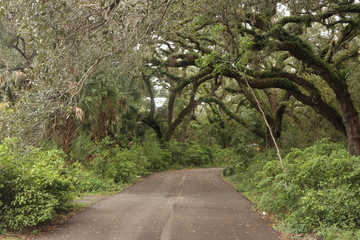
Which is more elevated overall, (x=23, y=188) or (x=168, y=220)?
(x=23, y=188)

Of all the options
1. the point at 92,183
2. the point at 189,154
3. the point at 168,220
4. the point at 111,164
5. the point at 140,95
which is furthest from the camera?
the point at 189,154

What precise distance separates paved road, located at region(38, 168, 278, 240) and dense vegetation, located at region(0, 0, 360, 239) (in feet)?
2.09

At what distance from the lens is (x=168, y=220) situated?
8.72 m

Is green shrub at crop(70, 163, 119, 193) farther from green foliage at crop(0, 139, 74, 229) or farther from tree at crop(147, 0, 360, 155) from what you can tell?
tree at crop(147, 0, 360, 155)

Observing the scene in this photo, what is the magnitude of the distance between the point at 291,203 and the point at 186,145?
22742 millimetres

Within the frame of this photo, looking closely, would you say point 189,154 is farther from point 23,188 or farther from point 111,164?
point 23,188

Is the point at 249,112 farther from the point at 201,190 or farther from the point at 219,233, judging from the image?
the point at 219,233

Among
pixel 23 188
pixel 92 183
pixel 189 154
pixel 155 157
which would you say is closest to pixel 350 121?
pixel 92 183

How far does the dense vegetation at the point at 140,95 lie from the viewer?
7.24 meters

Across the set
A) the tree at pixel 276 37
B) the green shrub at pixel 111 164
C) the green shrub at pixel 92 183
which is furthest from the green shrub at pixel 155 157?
the tree at pixel 276 37

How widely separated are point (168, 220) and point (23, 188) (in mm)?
3355

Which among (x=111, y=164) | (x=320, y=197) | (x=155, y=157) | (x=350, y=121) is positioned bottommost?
(x=320, y=197)

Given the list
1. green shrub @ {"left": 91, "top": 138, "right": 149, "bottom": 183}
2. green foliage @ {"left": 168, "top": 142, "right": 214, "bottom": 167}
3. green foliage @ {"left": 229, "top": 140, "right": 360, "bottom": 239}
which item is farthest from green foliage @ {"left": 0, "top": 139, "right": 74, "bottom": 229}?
green foliage @ {"left": 168, "top": 142, "right": 214, "bottom": 167}

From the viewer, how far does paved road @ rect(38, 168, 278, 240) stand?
7340mm
